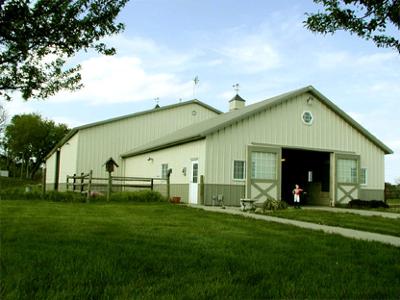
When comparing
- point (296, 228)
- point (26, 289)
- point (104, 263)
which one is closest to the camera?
point (26, 289)

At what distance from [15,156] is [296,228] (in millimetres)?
67124

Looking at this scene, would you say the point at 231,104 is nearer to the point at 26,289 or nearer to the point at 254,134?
the point at 254,134

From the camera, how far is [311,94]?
73.8ft

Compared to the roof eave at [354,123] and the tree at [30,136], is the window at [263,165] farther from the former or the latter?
the tree at [30,136]

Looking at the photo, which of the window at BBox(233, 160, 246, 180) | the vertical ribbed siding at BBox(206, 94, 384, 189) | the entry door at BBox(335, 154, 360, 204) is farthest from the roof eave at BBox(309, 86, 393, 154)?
the window at BBox(233, 160, 246, 180)

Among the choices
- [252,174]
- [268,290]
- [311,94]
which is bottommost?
[268,290]

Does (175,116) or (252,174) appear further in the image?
(175,116)

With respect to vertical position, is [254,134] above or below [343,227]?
above

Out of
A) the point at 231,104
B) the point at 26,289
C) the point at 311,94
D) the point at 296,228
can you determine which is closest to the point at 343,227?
the point at 296,228

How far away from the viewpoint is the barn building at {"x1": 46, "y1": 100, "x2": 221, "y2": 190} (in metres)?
28.3

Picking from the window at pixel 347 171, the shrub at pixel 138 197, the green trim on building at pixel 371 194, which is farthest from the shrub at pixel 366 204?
the shrub at pixel 138 197

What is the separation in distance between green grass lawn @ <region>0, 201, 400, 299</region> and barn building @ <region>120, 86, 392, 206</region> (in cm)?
1055

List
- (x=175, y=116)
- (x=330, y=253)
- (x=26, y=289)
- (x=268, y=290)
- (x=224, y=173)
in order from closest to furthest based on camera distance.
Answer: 1. (x=26, y=289)
2. (x=268, y=290)
3. (x=330, y=253)
4. (x=224, y=173)
5. (x=175, y=116)

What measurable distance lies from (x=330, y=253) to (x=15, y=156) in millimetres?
69978
